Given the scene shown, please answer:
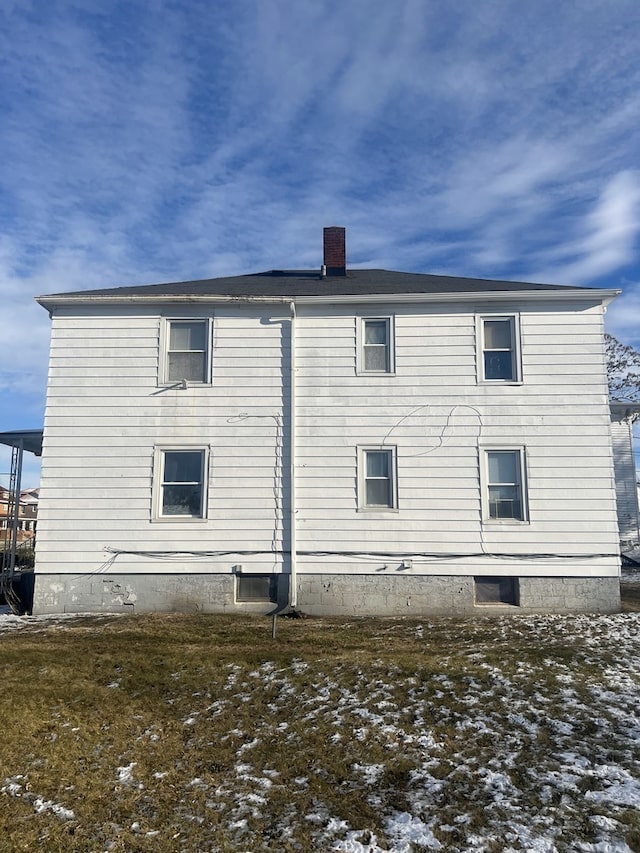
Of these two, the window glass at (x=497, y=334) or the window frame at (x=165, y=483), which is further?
the window glass at (x=497, y=334)

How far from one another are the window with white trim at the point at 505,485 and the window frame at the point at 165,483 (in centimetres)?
534

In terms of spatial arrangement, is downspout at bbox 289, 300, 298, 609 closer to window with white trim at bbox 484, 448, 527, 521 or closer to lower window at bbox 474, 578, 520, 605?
lower window at bbox 474, 578, 520, 605

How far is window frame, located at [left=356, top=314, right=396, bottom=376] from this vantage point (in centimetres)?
1161

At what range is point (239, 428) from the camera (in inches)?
451

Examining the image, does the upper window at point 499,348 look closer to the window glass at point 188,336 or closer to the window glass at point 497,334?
the window glass at point 497,334

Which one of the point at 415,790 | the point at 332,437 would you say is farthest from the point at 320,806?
the point at 332,437

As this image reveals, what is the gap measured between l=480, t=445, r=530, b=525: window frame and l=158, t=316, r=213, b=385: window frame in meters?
5.60

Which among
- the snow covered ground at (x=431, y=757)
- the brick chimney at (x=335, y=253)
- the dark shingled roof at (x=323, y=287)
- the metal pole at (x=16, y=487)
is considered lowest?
the snow covered ground at (x=431, y=757)

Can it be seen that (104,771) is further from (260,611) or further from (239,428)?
(239,428)

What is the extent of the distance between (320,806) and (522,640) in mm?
5325

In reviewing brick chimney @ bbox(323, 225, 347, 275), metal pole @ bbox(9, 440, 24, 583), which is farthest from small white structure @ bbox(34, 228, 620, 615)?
brick chimney @ bbox(323, 225, 347, 275)

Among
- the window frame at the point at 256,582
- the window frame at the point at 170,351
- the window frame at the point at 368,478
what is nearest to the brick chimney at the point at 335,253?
the window frame at the point at 170,351

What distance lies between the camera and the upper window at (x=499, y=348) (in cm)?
1152

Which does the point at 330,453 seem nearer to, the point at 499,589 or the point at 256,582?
the point at 256,582
